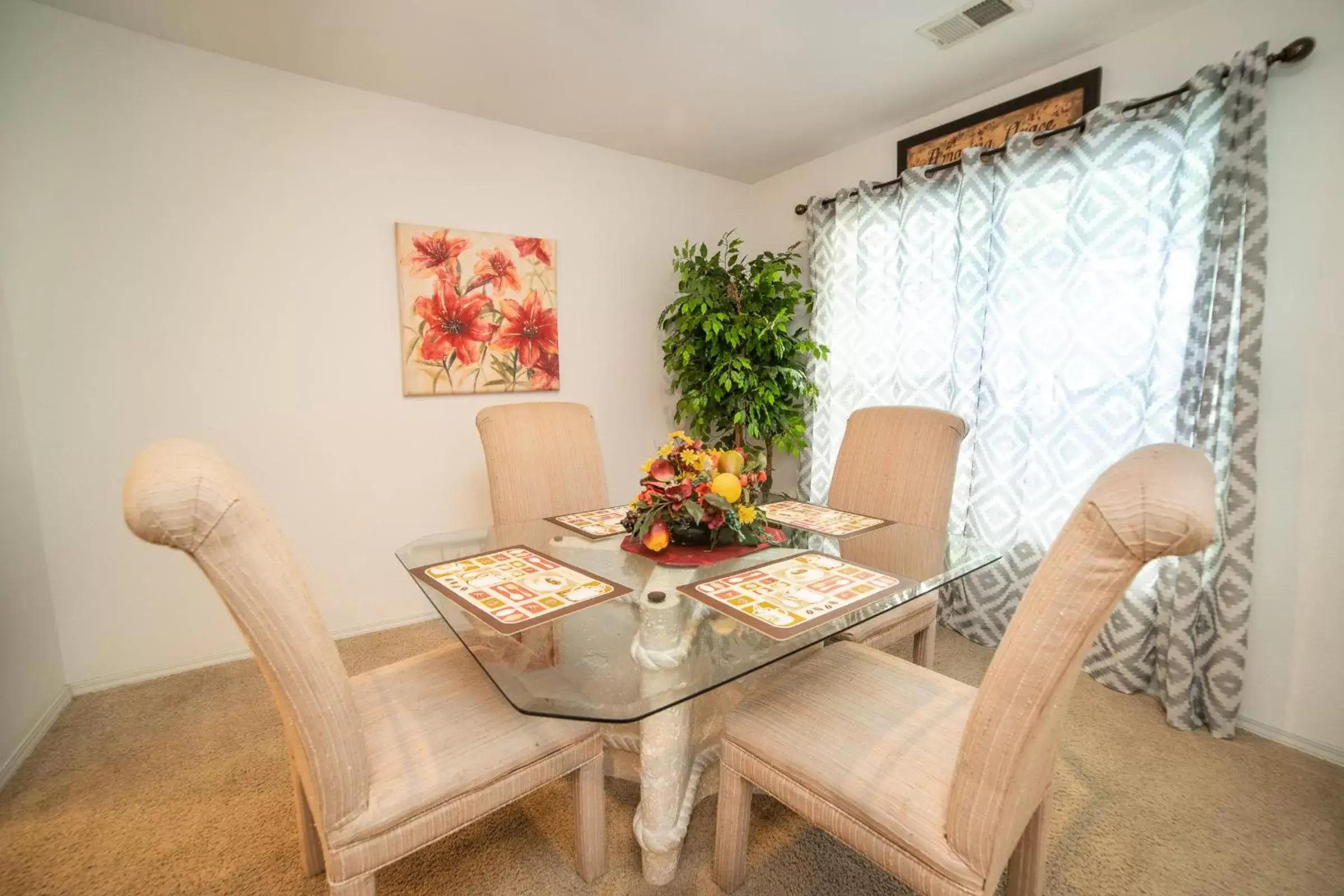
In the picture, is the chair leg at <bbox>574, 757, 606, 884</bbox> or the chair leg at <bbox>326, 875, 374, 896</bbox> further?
the chair leg at <bbox>574, 757, 606, 884</bbox>

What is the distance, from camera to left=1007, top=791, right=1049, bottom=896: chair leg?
3.60ft

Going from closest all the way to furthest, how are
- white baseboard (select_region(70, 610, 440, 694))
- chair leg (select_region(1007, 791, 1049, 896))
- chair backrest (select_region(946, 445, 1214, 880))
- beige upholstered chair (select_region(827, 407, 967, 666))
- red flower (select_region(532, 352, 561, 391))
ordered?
chair backrest (select_region(946, 445, 1214, 880))
chair leg (select_region(1007, 791, 1049, 896))
beige upholstered chair (select_region(827, 407, 967, 666))
white baseboard (select_region(70, 610, 440, 694))
red flower (select_region(532, 352, 561, 391))

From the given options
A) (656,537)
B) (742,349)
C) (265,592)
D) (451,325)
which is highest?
(451,325)

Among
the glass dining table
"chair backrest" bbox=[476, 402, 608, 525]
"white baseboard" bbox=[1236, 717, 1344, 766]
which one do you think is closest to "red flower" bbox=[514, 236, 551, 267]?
"chair backrest" bbox=[476, 402, 608, 525]

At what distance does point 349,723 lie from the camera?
0.92 m

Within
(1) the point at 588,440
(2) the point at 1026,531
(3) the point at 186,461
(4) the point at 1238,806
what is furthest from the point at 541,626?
(2) the point at 1026,531

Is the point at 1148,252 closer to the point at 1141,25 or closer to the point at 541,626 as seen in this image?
the point at 1141,25

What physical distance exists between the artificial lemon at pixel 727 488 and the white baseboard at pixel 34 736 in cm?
222

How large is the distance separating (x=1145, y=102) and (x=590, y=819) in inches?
111

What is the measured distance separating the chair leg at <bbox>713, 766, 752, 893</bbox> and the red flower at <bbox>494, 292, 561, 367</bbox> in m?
2.23

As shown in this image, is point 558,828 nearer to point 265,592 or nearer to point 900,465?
point 265,592

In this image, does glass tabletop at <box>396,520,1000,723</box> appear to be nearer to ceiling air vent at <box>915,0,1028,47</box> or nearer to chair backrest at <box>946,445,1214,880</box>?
chair backrest at <box>946,445,1214,880</box>

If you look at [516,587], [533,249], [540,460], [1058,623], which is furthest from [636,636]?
[533,249]

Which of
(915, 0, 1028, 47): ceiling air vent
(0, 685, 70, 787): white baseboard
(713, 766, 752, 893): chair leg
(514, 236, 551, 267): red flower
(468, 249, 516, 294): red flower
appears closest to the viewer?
(713, 766, 752, 893): chair leg
